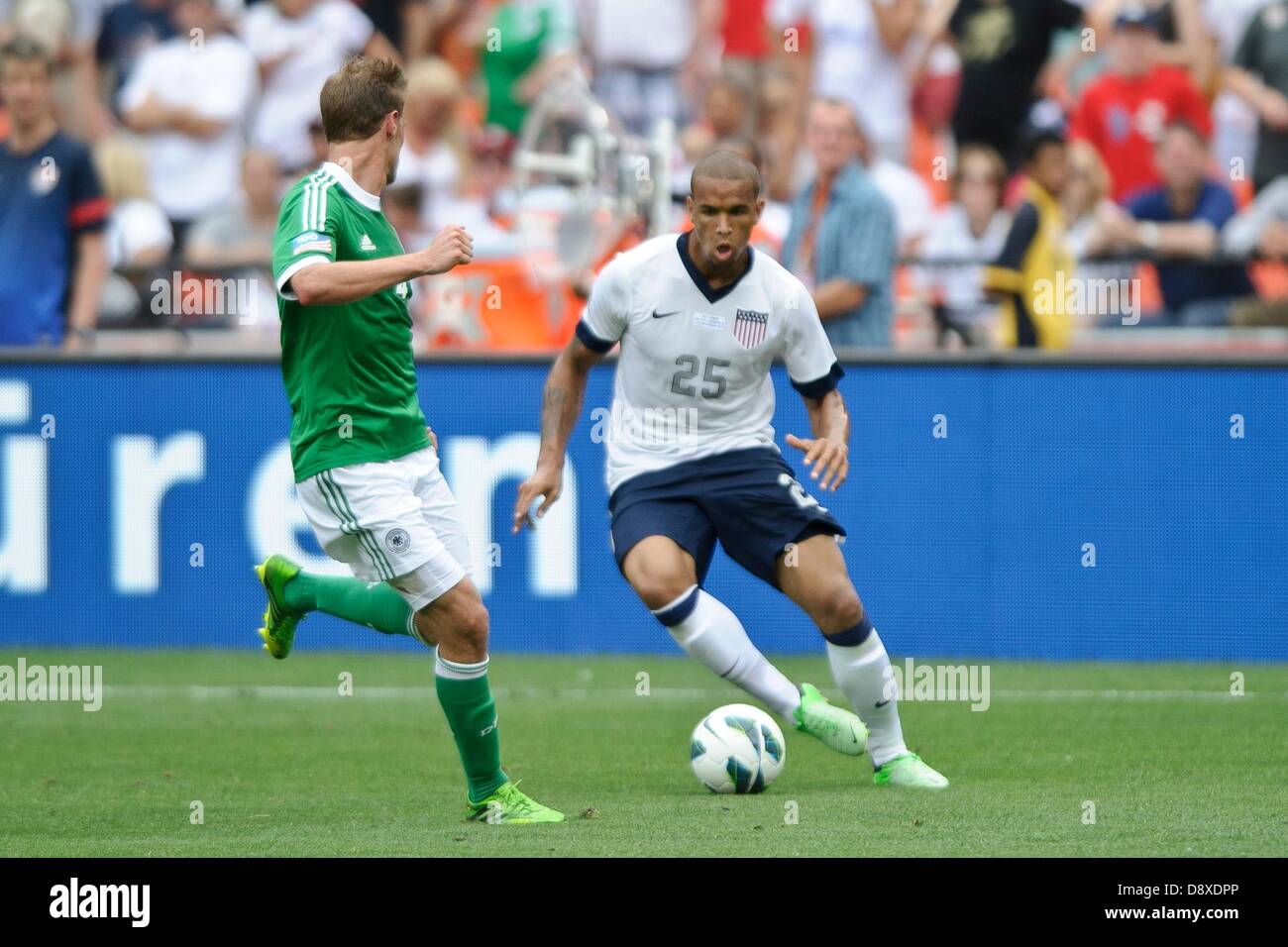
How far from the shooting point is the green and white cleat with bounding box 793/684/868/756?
780 cm

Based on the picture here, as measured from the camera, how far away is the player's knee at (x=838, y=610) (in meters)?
7.62

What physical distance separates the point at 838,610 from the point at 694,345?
1105mm

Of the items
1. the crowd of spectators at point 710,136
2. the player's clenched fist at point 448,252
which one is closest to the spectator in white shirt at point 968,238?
the crowd of spectators at point 710,136

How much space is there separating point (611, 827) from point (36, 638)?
6.08m

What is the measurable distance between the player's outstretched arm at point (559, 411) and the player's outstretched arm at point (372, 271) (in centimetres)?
130

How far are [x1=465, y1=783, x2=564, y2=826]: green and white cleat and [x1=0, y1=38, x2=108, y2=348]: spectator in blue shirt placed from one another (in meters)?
6.88

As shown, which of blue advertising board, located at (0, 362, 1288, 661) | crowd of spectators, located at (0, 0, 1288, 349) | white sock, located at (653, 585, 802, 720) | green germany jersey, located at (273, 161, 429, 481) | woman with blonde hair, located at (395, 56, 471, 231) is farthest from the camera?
woman with blonde hair, located at (395, 56, 471, 231)

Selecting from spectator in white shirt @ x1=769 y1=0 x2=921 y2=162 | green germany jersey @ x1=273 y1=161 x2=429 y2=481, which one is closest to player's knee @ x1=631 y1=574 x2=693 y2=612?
green germany jersey @ x1=273 y1=161 x2=429 y2=481

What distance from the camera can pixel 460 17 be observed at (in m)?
16.1

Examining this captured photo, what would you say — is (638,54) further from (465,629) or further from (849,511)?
(465,629)

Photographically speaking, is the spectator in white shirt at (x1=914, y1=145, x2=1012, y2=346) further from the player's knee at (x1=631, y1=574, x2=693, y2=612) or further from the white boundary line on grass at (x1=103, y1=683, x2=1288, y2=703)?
the player's knee at (x1=631, y1=574, x2=693, y2=612)

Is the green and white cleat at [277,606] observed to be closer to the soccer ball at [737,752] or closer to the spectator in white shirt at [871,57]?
the soccer ball at [737,752]
